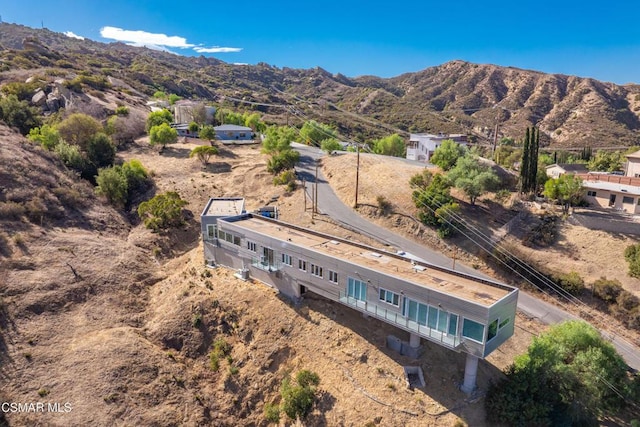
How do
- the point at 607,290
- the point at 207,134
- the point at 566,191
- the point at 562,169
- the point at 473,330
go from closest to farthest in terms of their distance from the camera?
the point at 473,330 < the point at 607,290 < the point at 566,191 < the point at 562,169 < the point at 207,134

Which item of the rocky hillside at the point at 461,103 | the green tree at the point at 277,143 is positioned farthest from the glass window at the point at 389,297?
the rocky hillside at the point at 461,103

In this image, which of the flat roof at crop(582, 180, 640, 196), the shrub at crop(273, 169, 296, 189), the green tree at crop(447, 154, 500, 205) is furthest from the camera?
the shrub at crop(273, 169, 296, 189)

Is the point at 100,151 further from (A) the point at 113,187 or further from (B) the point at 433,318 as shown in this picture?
(B) the point at 433,318

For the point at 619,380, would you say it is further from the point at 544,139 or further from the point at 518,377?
the point at 544,139

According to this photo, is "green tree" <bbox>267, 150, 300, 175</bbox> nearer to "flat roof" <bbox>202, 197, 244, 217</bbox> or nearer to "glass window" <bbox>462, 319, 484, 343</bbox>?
"flat roof" <bbox>202, 197, 244, 217</bbox>

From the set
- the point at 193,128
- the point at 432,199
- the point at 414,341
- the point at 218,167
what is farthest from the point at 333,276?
the point at 193,128

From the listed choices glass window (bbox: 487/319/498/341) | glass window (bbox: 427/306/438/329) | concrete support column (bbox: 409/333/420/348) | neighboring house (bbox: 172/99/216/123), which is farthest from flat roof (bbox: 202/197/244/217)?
neighboring house (bbox: 172/99/216/123)

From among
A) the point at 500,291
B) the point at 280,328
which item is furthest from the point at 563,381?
the point at 280,328
